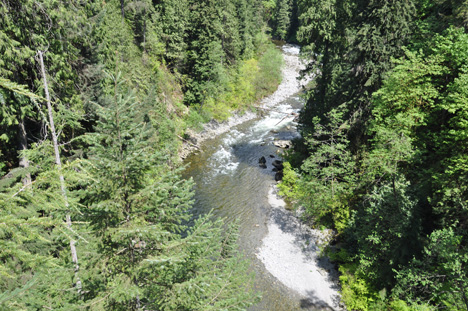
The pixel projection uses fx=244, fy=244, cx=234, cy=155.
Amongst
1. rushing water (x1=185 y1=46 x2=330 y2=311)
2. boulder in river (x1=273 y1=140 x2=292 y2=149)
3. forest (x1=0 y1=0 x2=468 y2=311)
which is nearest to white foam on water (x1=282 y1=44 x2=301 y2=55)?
rushing water (x1=185 y1=46 x2=330 y2=311)

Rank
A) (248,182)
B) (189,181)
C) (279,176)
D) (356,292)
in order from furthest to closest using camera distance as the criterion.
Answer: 1. (279,176)
2. (248,182)
3. (356,292)
4. (189,181)

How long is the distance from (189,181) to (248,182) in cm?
1778

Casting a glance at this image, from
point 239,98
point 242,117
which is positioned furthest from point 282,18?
point 242,117

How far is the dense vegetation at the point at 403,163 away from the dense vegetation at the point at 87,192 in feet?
22.1

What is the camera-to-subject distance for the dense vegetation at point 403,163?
32.7ft

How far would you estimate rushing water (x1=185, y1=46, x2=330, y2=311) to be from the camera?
14.3 m

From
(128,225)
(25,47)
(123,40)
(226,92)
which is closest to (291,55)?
(226,92)

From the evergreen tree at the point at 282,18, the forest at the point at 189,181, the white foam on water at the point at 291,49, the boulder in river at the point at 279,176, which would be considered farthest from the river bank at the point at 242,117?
the evergreen tree at the point at 282,18

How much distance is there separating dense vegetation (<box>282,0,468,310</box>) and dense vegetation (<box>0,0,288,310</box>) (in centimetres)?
675

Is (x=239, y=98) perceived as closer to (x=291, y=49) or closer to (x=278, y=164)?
(x=278, y=164)

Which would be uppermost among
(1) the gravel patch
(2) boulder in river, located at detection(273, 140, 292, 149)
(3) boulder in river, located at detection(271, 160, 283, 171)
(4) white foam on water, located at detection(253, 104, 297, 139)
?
(4) white foam on water, located at detection(253, 104, 297, 139)

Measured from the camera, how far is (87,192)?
4840 millimetres

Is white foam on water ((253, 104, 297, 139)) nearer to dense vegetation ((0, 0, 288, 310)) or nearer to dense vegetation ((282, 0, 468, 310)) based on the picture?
dense vegetation ((0, 0, 288, 310))

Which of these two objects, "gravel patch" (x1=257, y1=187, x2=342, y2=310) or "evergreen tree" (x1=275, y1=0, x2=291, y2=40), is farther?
"evergreen tree" (x1=275, y1=0, x2=291, y2=40)
